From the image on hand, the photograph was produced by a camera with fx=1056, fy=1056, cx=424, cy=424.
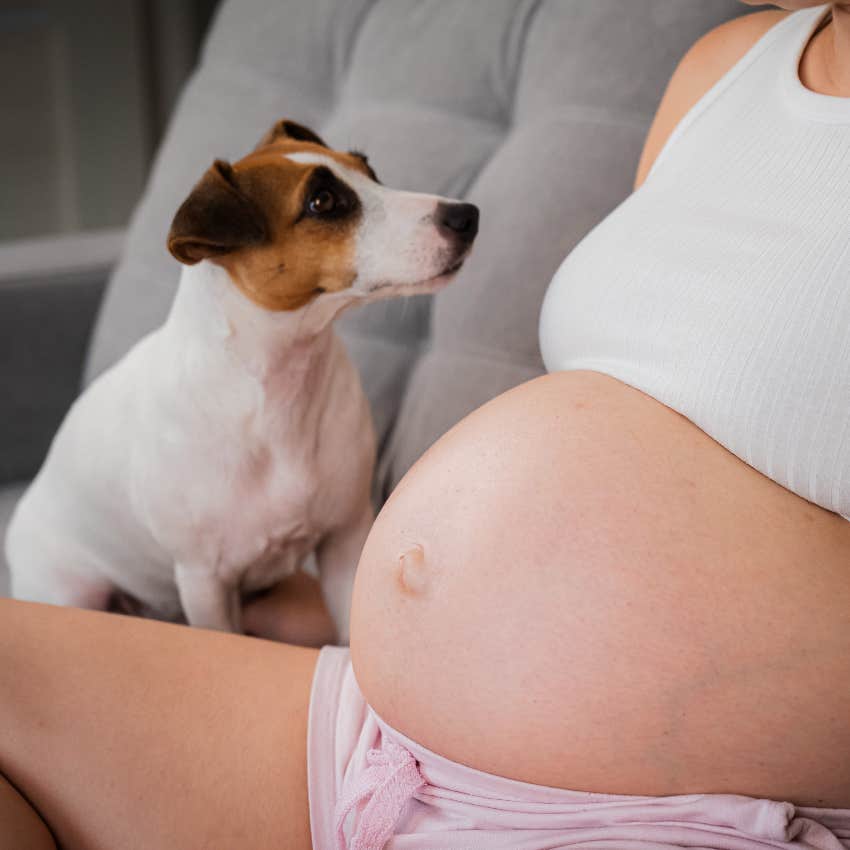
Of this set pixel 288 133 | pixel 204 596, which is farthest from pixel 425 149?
pixel 204 596

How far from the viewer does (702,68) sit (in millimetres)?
957

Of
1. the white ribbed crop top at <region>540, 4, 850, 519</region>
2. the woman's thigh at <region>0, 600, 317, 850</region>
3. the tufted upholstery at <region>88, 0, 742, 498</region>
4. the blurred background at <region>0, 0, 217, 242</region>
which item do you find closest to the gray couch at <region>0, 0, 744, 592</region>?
the tufted upholstery at <region>88, 0, 742, 498</region>

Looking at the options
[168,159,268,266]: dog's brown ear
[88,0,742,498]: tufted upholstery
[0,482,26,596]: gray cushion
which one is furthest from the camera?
[0,482,26,596]: gray cushion

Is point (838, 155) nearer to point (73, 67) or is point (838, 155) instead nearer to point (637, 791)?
point (637, 791)

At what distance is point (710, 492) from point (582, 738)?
0.59 ft

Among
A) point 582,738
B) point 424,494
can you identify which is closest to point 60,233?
point 424,494

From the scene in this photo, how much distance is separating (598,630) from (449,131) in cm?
79

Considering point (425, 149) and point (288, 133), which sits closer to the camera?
point (288, 133)

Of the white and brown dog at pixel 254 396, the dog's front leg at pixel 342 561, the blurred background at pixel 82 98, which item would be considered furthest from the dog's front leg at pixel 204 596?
the blurred background at pixel 82 98

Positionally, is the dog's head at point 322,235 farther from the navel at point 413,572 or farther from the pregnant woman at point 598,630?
the navel at point 413,572

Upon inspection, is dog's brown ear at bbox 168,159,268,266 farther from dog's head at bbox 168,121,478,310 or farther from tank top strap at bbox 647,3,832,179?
tank top strap at bbox 647,3,832,179

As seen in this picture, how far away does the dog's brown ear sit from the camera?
898 millimetres

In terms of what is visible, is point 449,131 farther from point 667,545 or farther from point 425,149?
point 667,545

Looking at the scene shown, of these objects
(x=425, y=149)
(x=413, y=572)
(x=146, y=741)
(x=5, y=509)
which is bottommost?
(x=5, y=509)
